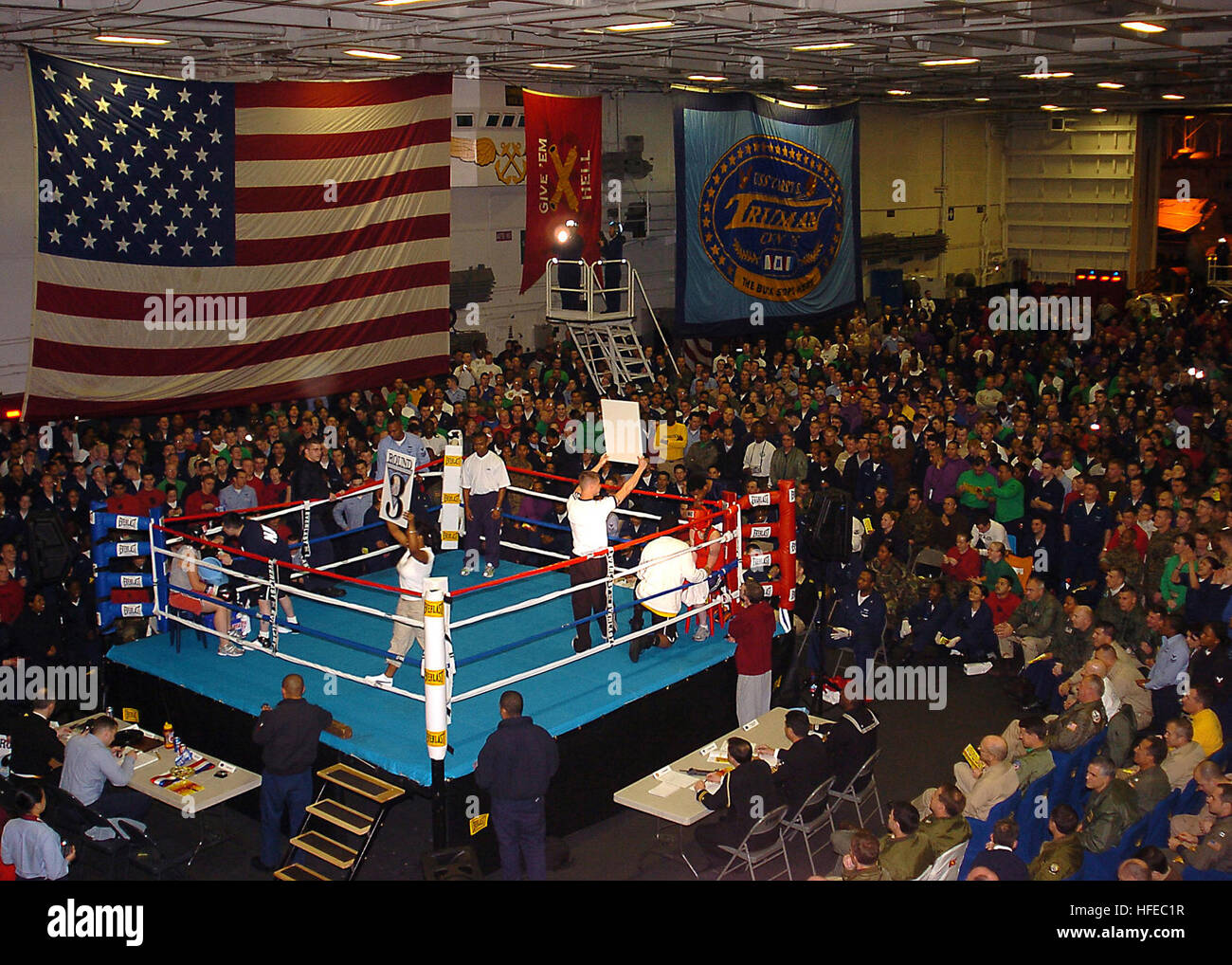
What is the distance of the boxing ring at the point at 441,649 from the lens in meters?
8.47

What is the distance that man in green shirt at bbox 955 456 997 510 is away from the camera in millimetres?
13094

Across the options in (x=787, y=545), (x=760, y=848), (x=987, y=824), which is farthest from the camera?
(x=787, y=545)

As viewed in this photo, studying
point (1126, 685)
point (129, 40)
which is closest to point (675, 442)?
point (1126, 685)

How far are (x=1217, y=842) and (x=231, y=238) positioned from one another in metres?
11.7

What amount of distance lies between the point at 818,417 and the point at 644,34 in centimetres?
516

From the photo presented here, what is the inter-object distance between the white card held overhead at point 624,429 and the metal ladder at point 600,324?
32.7 feet

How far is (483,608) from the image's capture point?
11250 millimetres

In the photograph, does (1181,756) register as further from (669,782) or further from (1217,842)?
(669,782)

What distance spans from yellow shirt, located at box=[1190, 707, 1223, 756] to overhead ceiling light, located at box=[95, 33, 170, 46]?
12.6 m

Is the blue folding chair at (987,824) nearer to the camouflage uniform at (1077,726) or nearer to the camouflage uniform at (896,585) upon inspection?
the camouflage uniform at (1077,726)

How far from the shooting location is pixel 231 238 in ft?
46.5

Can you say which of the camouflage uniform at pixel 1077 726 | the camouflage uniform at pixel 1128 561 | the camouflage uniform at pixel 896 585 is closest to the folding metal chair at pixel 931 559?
the camouflage uniform at pixel 896 585

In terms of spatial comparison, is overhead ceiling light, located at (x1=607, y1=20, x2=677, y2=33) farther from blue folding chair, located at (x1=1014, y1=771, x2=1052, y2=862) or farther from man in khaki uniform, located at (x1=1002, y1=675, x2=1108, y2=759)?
blue folding chair, located at (x1=1014, y1=771, x2=1052, y2=862)
